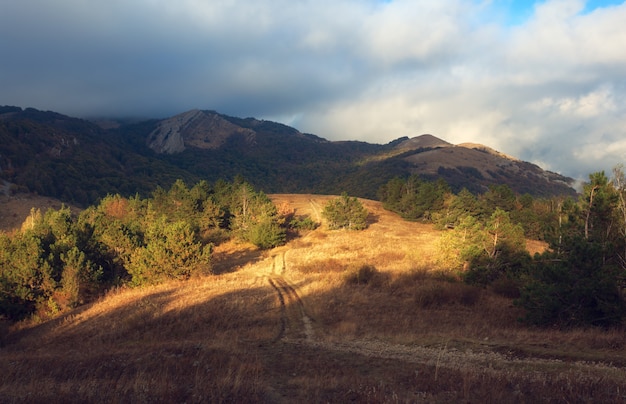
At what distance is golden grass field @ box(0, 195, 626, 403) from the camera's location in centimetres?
736

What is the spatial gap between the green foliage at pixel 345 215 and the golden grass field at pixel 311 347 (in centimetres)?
2644

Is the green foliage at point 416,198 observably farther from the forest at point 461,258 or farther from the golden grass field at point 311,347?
the golden grass field at point 311,347

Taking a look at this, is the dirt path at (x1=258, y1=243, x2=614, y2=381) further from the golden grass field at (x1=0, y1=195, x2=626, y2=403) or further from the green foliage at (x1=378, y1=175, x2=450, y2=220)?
the green foliage at (x1=378, y1=175, x2=450, y2=220)

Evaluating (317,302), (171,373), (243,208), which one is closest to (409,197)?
(243,208)

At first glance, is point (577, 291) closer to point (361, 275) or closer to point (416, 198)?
point (361, 275)

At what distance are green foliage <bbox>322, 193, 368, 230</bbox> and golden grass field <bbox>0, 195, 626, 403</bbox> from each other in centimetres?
2644

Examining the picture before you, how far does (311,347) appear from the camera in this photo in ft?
41.4

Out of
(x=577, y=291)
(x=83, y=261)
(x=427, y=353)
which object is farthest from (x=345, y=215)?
(x=427, y=353)

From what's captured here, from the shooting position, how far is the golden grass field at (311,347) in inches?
290

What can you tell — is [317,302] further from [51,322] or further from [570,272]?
[51,322]

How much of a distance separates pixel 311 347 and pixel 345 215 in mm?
41364

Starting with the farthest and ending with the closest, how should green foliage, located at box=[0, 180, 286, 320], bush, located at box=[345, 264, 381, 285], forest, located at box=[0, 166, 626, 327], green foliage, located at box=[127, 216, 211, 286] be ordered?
green foliage, located at box=[127, 216, 211, 286]
bush, located at box=[345, 264, 381, 285]
green foliage, located at box=[0, 180, 286, 320]
forest, located at box=[0, 166, 626, 327]

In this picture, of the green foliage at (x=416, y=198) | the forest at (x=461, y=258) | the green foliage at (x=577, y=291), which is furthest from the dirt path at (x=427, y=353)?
the green foliage at (x=416, y=198)

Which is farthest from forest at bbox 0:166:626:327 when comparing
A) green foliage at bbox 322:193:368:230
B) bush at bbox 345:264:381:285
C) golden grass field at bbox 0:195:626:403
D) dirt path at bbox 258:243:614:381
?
green foliage at bbox 322:193:368:230
